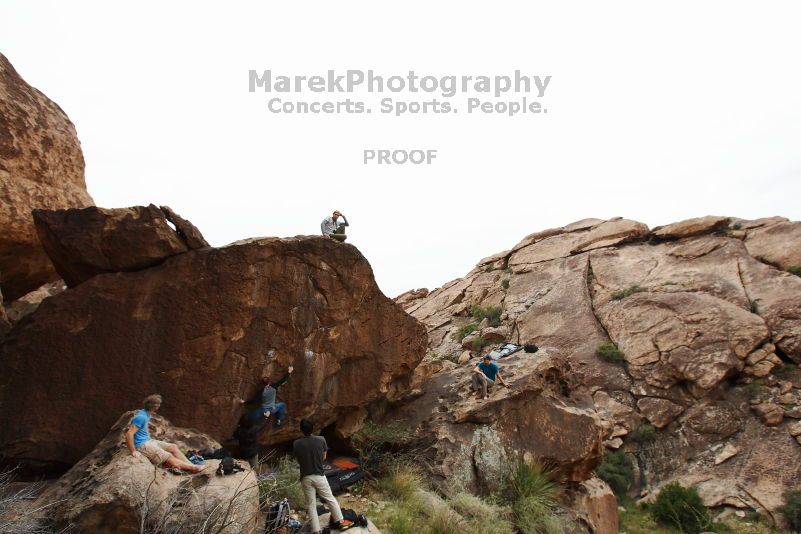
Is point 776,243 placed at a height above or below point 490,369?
above

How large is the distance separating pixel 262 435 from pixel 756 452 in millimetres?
15903

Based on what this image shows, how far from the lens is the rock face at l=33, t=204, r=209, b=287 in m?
7.97

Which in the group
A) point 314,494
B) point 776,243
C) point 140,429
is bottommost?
point 314,494

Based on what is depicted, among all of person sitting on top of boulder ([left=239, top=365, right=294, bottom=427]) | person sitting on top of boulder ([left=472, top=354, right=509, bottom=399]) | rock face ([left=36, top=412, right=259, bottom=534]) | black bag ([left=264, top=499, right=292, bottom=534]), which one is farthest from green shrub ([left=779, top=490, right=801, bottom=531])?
rock face ([left=36, top=412, right=259, bottom=534])

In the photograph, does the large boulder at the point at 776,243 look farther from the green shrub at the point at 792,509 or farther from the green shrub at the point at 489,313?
the green shrub at the point at 489,313

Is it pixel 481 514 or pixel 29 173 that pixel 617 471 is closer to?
pixel 481 514

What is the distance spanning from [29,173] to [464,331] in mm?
19861

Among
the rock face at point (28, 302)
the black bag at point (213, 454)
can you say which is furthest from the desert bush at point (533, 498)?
the rock face at point (28, 302)

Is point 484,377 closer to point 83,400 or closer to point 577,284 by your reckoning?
point 83,400

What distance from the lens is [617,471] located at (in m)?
16.7

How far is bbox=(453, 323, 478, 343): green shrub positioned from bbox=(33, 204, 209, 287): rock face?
59.8ft

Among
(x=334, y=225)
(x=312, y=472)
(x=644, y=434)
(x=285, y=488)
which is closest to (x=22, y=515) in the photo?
(x=312, y=472)

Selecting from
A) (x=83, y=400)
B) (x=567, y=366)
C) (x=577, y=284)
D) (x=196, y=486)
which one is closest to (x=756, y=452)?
(x=567, y=366)

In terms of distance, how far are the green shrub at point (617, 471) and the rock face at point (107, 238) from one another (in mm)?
15062
